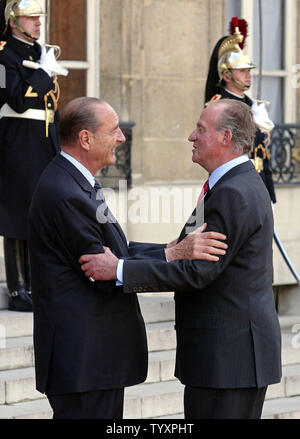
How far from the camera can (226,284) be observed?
4.29m

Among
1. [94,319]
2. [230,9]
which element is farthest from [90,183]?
[230,9]

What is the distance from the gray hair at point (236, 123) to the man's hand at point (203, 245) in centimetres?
34

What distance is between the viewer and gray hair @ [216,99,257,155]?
14.3 feet

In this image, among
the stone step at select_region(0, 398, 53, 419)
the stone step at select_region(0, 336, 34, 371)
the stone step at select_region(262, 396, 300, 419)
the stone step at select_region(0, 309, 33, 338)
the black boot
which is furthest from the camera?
the black boot

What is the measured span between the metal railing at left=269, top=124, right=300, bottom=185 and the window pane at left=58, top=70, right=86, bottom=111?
6.15 feet

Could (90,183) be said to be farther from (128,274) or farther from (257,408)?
(257,408)

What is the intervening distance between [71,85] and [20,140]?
242cm

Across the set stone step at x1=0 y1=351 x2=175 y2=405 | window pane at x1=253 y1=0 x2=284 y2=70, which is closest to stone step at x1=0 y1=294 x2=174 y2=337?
stone step at x1=0 y1=351 x2=175 y2=405

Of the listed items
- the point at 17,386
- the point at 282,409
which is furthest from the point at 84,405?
the point at 282,409

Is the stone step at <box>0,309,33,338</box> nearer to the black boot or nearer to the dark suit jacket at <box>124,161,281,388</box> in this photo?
the black boot

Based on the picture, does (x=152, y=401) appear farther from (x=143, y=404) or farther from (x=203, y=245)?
(x=203, y=245)

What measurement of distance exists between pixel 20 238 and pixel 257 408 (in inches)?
121

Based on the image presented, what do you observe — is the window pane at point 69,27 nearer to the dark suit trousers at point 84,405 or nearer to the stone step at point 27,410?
the stone step at point 27,410

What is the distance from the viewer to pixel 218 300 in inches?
169
